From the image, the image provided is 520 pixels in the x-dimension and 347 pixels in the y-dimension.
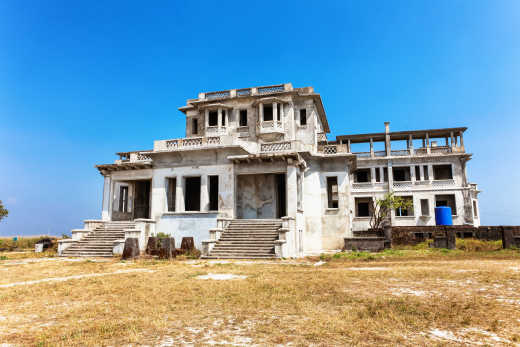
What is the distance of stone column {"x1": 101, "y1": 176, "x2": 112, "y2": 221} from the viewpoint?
2538 centimetres

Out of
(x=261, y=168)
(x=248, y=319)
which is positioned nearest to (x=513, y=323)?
(x=248, y=319)

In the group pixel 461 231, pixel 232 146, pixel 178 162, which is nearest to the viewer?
pixel 232 146

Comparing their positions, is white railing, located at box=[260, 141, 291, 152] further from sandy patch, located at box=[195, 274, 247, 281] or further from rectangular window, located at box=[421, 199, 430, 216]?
rectangular window, located at box=[421, 199, 430, 216]

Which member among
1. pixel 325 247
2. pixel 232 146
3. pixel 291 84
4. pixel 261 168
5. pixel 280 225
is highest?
pixel 291 84

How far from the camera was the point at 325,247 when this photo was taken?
24.0m

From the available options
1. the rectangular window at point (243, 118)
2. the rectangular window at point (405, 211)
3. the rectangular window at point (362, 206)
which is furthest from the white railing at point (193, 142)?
the rectangular window at point (405, 211)

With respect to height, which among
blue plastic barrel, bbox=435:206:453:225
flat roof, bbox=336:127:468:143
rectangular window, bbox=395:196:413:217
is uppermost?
flat roof, bbox=336:127:468:143

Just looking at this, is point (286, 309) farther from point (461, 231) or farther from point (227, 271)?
point (461, 231)

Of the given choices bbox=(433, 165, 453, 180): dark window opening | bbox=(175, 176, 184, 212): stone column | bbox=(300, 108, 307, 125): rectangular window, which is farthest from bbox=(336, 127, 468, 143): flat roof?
bbox=(175, 176, 184, 212): stone column

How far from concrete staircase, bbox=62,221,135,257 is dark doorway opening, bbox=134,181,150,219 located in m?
5.50

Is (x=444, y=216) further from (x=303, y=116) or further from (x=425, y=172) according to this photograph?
(x=303, y=116)

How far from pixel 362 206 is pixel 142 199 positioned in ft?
85.8

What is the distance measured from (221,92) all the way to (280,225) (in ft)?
49.8

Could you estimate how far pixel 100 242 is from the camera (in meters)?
20.1
